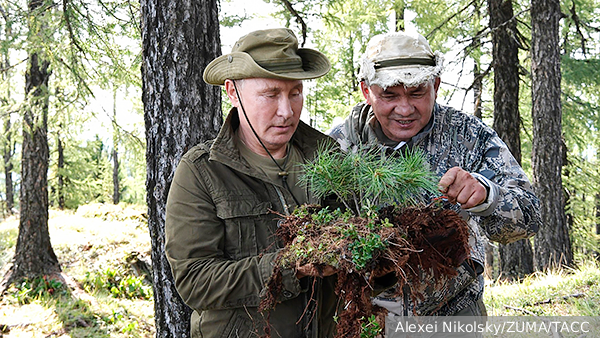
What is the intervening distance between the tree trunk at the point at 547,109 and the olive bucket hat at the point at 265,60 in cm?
688

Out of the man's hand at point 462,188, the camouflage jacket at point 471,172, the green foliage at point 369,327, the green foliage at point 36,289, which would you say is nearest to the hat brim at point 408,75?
the camouflage jacket at point 471,172

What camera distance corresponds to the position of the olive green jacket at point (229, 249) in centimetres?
178

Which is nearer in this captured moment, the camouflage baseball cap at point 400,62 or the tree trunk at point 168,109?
the camouflage baseball cap at point 400,62

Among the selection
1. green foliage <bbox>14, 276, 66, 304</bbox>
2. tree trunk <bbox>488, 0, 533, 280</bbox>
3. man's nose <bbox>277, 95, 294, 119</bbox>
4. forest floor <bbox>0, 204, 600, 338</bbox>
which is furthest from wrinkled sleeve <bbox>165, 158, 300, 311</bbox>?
tree trunk <bbox>488, 0, 533, 280</bbox>

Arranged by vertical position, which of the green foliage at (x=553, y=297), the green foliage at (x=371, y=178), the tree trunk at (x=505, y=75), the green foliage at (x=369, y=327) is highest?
the tree trunk at (x=505, y=75)

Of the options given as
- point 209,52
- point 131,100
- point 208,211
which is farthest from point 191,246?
point 131,100

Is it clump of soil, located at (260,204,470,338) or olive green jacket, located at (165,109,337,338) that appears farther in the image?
olive green jacket, located at (165,109,337,338)

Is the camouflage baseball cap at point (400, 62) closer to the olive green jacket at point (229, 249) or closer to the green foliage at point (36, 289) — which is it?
the olive green jacket at point (229, 249)

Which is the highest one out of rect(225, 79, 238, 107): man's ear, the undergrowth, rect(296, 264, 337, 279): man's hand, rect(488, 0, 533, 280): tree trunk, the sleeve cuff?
rect(488, 0, 533, 280): tree trunk

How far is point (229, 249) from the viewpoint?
193cm

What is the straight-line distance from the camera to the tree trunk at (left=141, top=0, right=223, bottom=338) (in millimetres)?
2889

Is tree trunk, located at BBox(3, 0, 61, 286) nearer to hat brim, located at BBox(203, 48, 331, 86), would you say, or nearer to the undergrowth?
the undergrowth

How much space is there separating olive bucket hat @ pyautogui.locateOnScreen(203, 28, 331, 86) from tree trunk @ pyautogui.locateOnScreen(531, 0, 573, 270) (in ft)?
22.6

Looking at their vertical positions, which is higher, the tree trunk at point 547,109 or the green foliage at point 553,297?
the tree trunk at point 547,109
